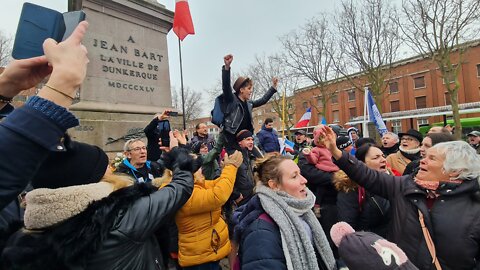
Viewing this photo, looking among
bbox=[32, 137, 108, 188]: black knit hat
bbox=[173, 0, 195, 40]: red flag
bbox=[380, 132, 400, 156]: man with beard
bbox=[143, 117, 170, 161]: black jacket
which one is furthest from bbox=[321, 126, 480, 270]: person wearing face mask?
bbox=[173, 0, 195, 40]: red flag

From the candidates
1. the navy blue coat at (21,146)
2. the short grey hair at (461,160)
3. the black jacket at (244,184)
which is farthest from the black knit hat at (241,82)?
the navy blue coat at (21,146)

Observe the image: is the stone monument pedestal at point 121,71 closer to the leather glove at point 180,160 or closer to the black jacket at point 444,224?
the leather glove at point 180,160

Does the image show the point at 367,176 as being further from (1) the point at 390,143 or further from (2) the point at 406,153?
(1) the point at 390,143

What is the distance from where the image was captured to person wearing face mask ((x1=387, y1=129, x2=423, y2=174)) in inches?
195

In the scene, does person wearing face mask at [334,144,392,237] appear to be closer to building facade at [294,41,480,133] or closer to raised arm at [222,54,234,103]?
raised arm at [222,54,234,103]

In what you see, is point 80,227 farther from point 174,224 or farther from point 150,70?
point 150,70

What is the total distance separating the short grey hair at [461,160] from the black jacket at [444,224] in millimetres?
67

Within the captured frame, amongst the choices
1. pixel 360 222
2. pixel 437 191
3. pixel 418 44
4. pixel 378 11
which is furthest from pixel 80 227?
pixel 378 11

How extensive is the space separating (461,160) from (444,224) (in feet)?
1.79

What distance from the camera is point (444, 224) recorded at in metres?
2.39

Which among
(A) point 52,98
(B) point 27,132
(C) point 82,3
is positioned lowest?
(B) point 27,132

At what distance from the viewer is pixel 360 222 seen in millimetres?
3469

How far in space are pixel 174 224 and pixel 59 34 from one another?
2407mm

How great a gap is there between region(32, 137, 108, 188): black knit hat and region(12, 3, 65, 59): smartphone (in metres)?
0.44
